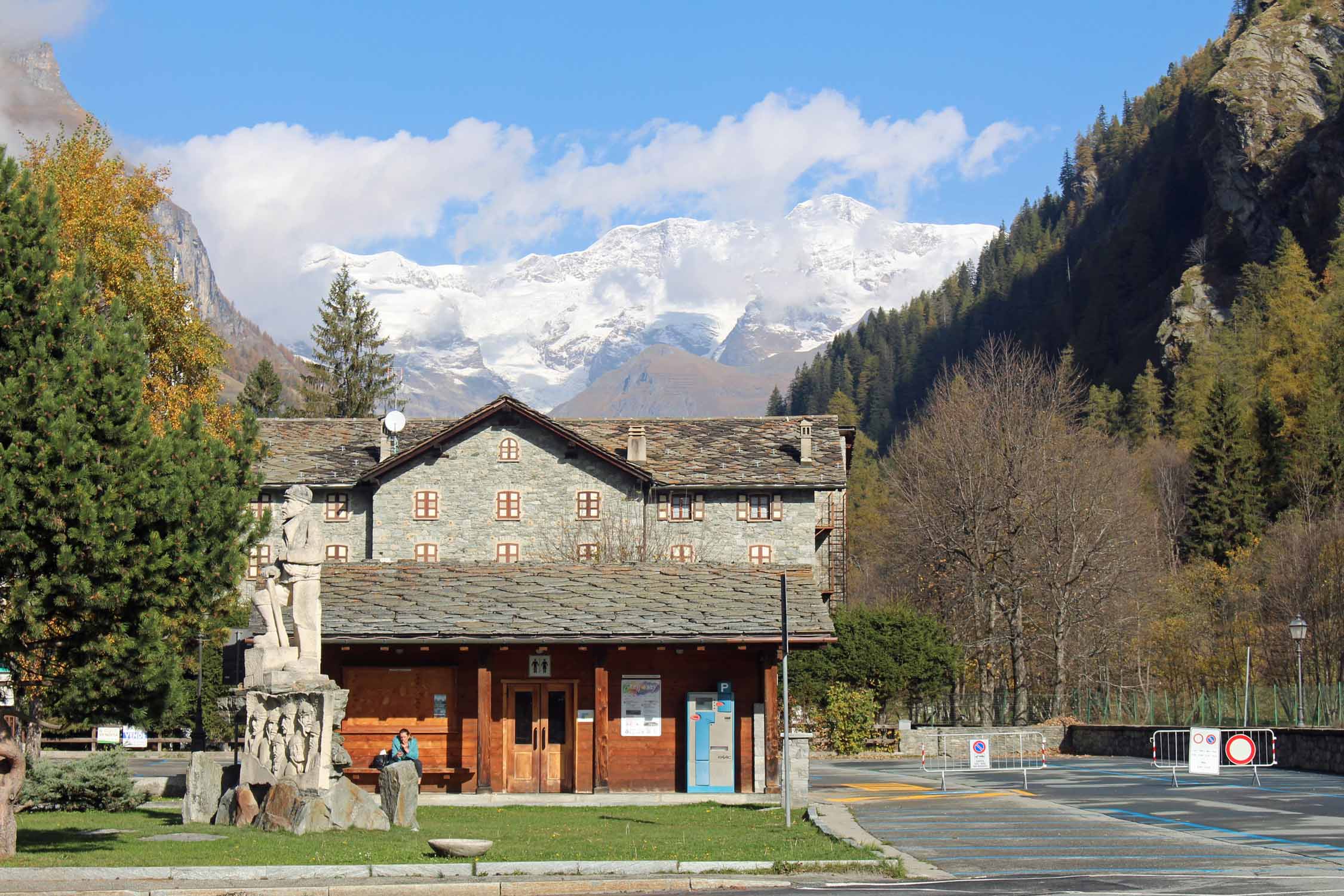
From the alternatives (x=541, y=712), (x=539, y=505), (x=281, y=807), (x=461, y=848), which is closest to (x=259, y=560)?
A: (x=539, y=505)

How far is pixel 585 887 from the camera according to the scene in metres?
14.2

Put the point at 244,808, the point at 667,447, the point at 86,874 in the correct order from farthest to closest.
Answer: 1. the point at 667,447
2. the point at 244,808
3. the point at 86,874

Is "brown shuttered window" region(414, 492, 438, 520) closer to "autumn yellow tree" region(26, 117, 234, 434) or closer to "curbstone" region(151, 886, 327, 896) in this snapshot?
"autumn yellow tree" region(26, 117, 234, 434)

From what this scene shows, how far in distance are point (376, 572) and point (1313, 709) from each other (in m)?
22.7

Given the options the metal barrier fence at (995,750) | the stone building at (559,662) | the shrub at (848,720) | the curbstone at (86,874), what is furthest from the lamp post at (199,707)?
the curbstone at (86,874)

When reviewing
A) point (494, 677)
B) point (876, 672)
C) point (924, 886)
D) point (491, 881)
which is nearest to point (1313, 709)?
point (876, 672)

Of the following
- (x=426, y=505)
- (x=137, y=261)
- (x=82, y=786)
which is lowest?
(x=82, y=786)

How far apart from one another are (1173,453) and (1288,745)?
212 feet

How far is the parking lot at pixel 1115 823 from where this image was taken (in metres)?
15.1

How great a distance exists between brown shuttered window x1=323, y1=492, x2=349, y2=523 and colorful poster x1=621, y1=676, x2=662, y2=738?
97.2 feet

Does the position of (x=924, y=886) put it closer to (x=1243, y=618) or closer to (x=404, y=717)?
(x=404, y=717)

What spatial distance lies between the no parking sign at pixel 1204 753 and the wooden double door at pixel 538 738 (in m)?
11.3

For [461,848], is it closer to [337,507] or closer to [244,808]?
[244,808]

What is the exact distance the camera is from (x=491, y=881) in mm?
14297
